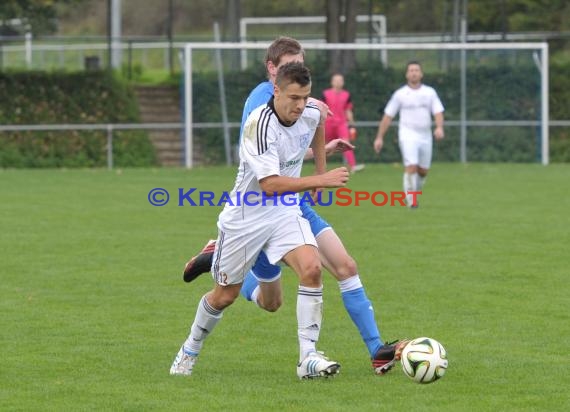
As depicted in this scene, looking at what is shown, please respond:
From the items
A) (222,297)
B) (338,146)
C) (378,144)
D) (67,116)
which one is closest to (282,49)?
(338,146)

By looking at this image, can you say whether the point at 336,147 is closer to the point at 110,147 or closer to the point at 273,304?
the point at 273,304

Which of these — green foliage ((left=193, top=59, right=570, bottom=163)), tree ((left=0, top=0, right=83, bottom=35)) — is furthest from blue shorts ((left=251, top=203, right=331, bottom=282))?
tree ((left=0, top=0, right=83, bottom=35))

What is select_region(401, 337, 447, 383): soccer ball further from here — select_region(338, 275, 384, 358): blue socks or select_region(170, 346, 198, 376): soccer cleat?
select_region(170, 346, 198, 376): soccer cleat

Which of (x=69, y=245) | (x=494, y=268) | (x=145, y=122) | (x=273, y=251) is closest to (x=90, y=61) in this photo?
(x=145, y=122)

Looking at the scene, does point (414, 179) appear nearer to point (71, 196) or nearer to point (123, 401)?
point (71, 196)

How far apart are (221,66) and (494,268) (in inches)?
615

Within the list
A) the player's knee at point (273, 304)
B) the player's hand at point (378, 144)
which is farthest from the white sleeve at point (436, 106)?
the player's knee at point (273, 304)

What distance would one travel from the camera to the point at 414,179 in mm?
17703

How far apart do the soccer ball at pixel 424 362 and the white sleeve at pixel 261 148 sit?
119 centimetres

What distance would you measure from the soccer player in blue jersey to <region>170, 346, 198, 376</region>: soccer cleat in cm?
62

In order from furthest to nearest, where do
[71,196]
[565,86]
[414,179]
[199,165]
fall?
[565,86] → [199,165] → [71,196] → [414,179]

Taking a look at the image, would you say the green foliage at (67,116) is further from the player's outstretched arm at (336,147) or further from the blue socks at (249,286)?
the player's outstretched arm at (336,147)

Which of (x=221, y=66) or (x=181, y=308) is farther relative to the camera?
(x=221, y=66)

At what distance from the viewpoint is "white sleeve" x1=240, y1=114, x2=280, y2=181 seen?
6.79 m
